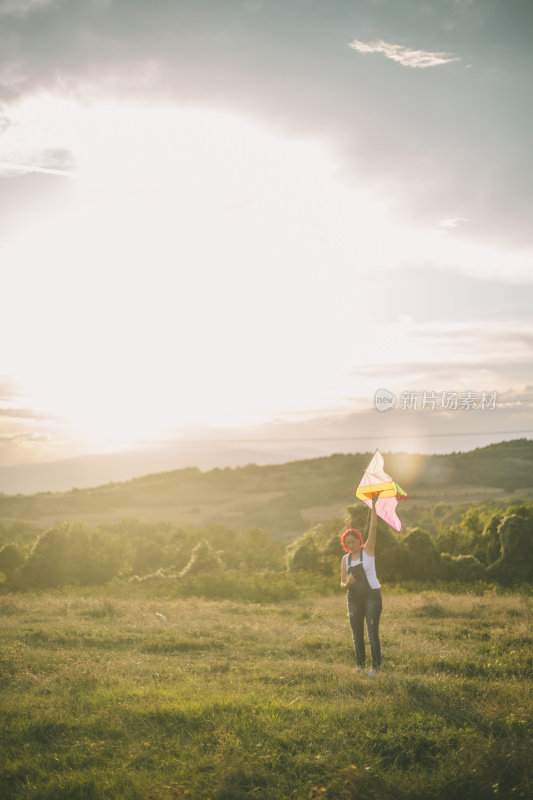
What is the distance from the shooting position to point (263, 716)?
9031mm

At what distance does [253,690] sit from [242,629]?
634cm

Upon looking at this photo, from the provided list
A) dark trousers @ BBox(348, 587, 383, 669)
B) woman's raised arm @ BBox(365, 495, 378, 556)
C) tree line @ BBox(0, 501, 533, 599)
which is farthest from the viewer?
tree line @ BBox(0, 501, 533, 599)

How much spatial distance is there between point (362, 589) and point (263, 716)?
3.07 meters

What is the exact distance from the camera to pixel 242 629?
1664 centimetres

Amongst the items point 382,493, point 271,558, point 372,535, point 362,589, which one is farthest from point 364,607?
point 271,558

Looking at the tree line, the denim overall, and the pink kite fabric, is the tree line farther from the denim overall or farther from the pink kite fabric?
the pink kite fabric

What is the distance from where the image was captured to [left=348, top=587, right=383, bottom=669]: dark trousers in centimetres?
1105

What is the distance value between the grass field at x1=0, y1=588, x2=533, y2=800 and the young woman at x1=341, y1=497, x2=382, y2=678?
61 cm

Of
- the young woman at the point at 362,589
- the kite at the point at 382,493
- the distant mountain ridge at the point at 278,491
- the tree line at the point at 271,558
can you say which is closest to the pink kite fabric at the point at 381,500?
the kite at the point at 382,493

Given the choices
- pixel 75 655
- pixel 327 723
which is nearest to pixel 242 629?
pixel 75 655

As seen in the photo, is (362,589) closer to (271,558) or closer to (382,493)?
(382,493)

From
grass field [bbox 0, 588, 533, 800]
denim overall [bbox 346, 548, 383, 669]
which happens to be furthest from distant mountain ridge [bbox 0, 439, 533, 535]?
denim overall [bbox 346, 548, 383, 669]

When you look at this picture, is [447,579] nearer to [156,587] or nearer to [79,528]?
[156,587]

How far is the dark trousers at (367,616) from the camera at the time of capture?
36.3ft
